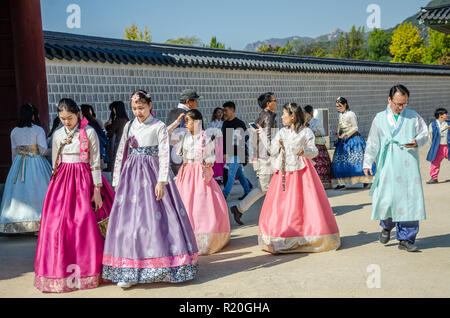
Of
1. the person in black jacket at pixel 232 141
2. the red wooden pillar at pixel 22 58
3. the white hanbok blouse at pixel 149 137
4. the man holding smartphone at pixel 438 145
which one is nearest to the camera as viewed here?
the white hanbok blouse at pixel 149 137

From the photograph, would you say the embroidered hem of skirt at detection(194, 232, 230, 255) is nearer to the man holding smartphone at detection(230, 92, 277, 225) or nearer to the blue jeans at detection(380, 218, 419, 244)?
the man holding smartphone at detection(230, 92, 277, 225)

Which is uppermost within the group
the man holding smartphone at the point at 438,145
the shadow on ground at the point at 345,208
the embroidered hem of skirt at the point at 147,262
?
the man holding smartphone at the point at 438,145

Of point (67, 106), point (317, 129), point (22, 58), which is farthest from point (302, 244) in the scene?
point (22, 58)

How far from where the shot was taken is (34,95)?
8609mm

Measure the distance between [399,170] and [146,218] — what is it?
2616 millimetres

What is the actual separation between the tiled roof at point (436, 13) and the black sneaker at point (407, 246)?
19.9 ft

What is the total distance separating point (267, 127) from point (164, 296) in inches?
135

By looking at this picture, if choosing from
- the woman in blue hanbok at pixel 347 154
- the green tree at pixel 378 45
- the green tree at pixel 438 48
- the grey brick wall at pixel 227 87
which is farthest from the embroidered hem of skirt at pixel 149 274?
the green tree at pixel 378 45

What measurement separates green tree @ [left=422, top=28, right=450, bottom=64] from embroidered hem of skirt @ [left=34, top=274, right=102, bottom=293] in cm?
3653

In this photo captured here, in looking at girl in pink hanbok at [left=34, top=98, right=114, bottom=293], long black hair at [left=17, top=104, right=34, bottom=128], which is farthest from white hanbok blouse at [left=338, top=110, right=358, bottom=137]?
girl in pink hanbok at [left=34, top=98, right=114, bottom=293]

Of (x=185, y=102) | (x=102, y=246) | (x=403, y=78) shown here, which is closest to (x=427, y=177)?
(x=185, y=102)

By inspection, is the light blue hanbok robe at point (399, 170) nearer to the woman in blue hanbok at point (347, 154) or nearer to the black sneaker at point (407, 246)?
the black sneaker at point (407, 246)

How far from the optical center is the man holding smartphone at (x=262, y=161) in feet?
23.0

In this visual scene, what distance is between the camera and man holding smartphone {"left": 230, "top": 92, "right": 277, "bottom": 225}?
702cm
